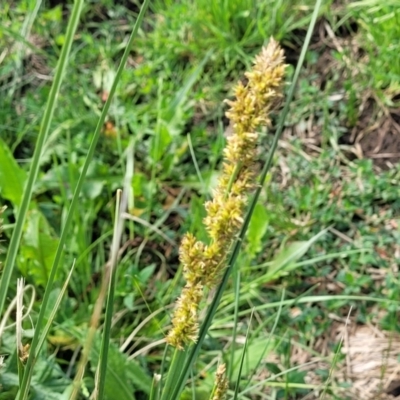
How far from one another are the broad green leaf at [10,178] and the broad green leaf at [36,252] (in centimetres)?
9

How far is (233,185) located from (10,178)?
1.02m

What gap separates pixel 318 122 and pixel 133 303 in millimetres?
768

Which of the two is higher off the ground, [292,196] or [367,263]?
[292,196]

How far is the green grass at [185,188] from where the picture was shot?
1293 millimetres

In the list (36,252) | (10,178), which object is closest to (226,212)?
(36,252)

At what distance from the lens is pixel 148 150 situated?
1696 millimetres

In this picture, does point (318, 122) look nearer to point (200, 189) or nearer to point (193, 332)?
point (200, 189)

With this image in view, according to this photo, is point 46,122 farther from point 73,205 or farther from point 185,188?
point 185,188

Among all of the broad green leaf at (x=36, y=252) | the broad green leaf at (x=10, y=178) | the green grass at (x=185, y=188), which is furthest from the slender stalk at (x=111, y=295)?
the broad green leaf at (x=10, y=178)

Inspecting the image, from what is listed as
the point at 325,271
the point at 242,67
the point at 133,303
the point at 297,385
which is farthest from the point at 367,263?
the point at 242,67

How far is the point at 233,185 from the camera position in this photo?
1.80 ft

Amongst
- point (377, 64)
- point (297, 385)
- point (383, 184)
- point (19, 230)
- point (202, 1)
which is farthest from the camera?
point (202, 1)

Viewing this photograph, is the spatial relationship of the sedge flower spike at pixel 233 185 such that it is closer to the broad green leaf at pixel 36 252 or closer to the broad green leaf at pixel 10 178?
the broad green leaf at pixel 36 252

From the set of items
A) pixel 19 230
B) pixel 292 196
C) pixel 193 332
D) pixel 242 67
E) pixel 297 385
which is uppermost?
pixel 19 230
